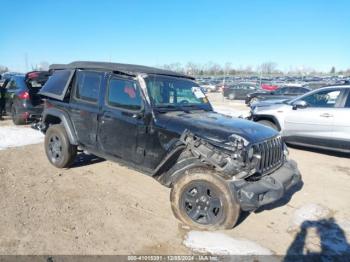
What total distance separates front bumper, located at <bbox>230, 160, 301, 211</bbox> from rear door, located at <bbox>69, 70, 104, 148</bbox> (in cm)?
266

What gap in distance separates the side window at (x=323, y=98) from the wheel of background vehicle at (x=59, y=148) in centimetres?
596

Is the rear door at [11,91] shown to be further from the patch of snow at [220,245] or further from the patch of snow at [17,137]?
the patch of snow at [220,245]

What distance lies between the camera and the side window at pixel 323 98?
7696 mm

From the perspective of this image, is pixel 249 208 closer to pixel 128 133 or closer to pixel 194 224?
pixel 194 224

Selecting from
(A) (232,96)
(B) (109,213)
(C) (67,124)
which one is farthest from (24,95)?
(A) (232,96)

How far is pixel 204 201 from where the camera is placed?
3938mm

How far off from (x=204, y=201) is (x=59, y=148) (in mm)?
3347

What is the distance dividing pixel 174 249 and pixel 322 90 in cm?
622

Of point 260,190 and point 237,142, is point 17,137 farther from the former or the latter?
point 260,190

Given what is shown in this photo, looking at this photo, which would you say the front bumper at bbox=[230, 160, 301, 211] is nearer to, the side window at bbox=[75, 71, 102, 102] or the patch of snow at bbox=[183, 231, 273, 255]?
the patch of snow at bbox=[183, 231, 273, 255]

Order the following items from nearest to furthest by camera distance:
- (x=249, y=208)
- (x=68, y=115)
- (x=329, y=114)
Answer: (x=249, y=208), (x=68, y=115), (x=329, y=114)

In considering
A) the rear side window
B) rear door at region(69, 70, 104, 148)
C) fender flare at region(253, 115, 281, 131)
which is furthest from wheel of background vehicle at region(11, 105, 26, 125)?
fender flare at region(253, 115, 281, 131)

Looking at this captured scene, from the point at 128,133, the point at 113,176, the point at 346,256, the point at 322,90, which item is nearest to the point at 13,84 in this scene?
the point at 113,176

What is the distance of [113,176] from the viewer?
5.81m
